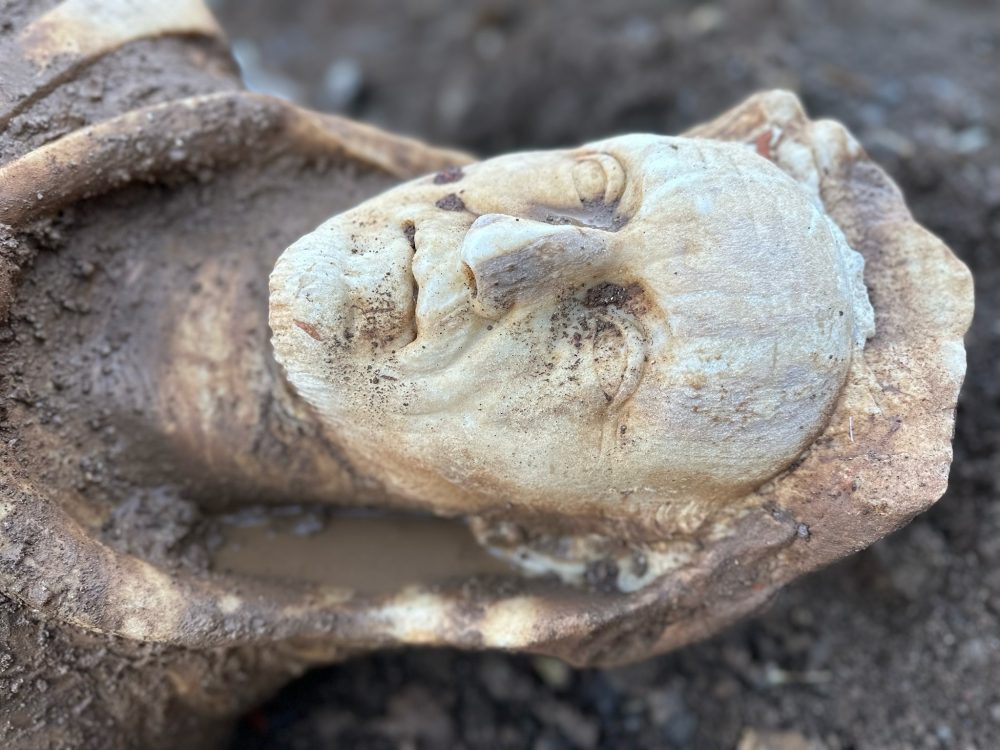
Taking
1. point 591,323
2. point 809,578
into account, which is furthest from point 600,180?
point 809,578

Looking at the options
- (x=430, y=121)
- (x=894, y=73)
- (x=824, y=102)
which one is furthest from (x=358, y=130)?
(x=894, y=73)

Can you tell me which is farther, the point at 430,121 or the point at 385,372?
the point at 430,121

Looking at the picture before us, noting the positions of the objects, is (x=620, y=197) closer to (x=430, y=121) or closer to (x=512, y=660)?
(x=512, y=660)

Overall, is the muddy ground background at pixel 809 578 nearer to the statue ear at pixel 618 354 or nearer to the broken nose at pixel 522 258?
the statue ear at pixel 618 354

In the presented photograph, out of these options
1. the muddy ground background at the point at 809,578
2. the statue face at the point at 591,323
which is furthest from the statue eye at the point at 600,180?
the muddy ground background at the point at 809,578

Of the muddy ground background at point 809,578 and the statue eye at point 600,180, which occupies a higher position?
the statue eye at point 600,180

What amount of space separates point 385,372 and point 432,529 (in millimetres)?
664

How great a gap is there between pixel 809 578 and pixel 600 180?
1538 millimetres

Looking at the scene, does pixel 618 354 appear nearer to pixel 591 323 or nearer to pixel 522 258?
pixel 591 323

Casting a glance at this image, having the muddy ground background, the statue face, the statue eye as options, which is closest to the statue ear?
the statue face

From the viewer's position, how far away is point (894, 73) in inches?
127

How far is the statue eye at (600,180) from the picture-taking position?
1.61 m

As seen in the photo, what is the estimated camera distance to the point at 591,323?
1550mm

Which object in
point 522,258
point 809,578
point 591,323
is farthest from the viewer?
point 809,578
